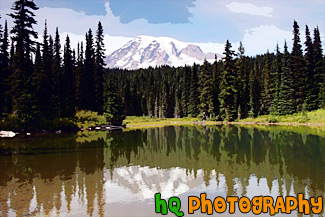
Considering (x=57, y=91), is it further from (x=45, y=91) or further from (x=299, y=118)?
(x=299, y=118)

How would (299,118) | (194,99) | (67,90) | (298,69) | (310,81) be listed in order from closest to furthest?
(299,118)
(67,90)
(310,81)
(298,69)
(194,99)

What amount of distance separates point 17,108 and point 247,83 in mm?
62769

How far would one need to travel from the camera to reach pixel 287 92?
72125mm

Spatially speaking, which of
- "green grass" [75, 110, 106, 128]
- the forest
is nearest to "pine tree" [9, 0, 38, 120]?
the forest

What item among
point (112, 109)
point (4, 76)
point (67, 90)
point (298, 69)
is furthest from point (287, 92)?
point (4, 76)

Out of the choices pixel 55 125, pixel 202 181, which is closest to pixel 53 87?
pixel 55 125

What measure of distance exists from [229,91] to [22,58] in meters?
50.7

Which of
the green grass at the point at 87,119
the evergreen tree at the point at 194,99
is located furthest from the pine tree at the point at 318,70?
the green grass at the point at 87,119

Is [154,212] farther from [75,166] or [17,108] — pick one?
[17,108]

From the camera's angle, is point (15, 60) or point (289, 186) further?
point (15, 60)

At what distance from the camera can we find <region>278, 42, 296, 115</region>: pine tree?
231 feet

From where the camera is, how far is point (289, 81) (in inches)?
2896

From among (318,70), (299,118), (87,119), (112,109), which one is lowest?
(299,118)

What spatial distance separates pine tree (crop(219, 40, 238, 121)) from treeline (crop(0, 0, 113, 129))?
31583 mm
